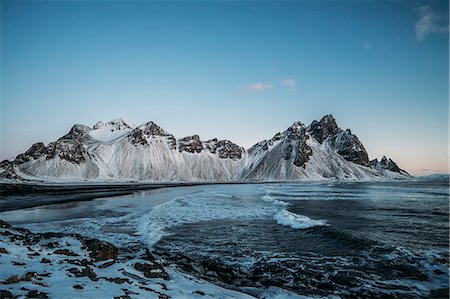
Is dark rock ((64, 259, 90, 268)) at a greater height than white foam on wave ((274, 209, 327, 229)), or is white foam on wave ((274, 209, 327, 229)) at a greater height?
dark rock ((64, 259, 90, 268))

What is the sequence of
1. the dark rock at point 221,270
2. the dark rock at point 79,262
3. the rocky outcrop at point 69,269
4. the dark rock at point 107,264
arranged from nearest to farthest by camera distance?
the rocky outcrop at point 69,269, the dark rock at point 79,262, the dark rock at point 107,264, the dark rock at point 221,270

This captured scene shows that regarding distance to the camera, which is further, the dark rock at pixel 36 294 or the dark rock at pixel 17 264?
the dark rock at pixel 17 264

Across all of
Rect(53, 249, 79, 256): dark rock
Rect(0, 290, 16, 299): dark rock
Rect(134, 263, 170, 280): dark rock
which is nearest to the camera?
Rect(0, 290, 16, 299): dark rock

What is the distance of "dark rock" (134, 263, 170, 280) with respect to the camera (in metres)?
12.7

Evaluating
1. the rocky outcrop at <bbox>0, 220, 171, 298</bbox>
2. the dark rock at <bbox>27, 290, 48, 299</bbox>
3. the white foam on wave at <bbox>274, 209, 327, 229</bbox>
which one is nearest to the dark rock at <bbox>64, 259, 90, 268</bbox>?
the rocky outcrop at <bbox>0, 220, 171, 298</bbox>

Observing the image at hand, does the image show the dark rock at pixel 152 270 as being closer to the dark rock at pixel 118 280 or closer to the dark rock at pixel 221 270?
A: the dark rock at pixel 118 280

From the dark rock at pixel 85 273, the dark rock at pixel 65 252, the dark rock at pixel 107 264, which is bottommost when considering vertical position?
the dark rock at pixel 107 264

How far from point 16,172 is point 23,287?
205730 mm

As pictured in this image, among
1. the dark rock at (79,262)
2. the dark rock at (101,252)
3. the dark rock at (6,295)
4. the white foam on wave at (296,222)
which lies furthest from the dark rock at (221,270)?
the white foam on wave at (296,222)

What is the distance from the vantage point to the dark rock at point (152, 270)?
12664 millimetres

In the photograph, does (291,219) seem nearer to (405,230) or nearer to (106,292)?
(405,230)

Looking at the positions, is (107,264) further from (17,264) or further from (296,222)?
(296,222)

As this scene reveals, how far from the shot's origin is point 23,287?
9.20 metres

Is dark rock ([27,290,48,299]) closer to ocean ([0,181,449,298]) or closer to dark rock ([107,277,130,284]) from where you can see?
dark rock ([107,277,130,284])
